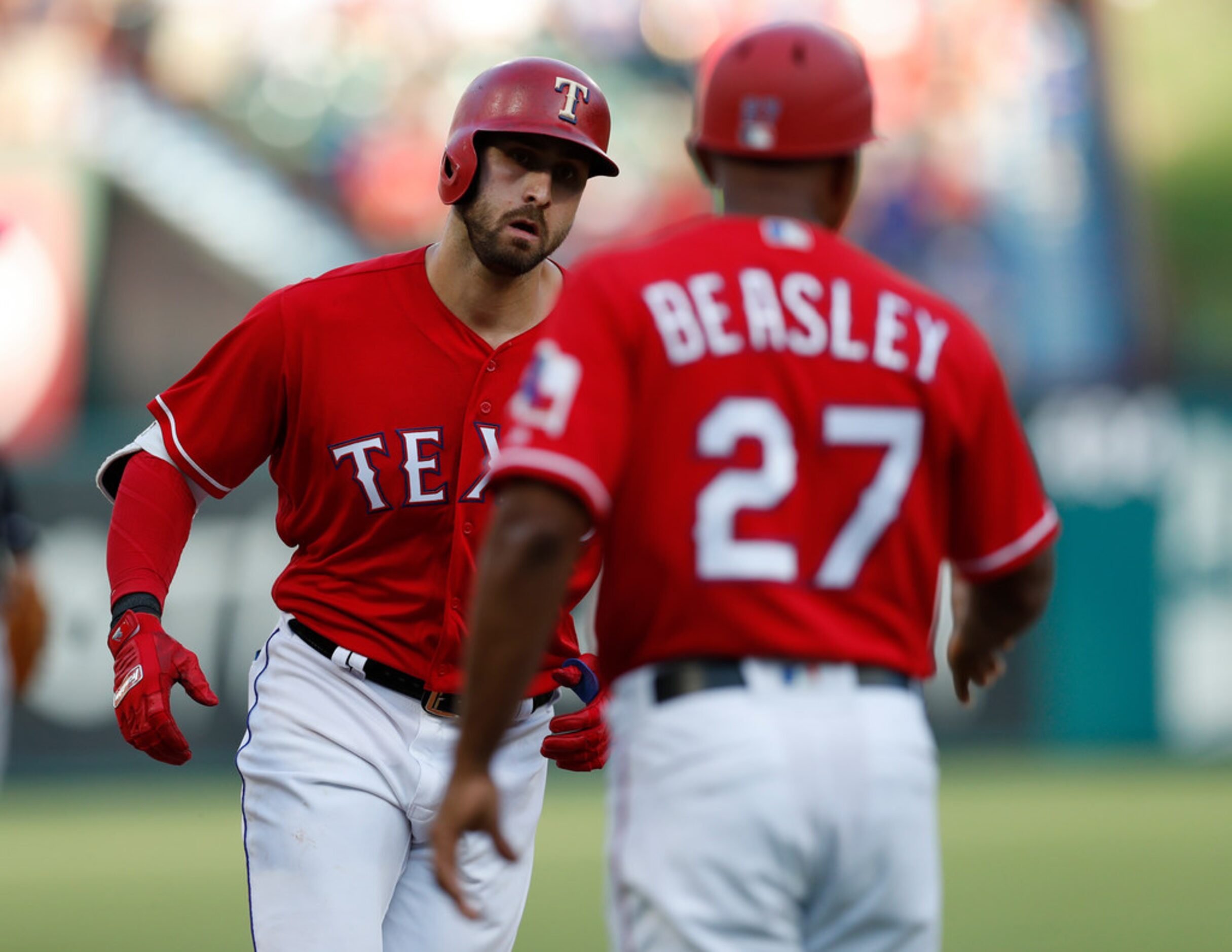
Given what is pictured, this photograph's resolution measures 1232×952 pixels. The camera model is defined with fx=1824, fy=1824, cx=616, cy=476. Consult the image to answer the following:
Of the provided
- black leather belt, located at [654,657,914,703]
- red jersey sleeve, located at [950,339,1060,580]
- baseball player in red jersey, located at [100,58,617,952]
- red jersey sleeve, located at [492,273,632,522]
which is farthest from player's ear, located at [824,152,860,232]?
baseball player in red jersey, located at [100,58,617,952]

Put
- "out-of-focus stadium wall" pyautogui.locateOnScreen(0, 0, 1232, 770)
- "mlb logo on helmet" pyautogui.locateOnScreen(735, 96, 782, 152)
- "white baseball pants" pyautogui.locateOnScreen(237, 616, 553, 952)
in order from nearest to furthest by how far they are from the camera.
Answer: "mlb logo on helmet" pyautogui.locateOnScreen(735, 96, 782, 152), "white baseball pants" pyautogui.locateOnScreen(237, 616, 553, 952), "out-of-focus stadium wall" pyautogui.locateOnScreen(0, 0, 1232, 770)

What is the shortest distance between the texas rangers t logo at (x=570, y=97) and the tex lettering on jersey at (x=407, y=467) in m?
0.77

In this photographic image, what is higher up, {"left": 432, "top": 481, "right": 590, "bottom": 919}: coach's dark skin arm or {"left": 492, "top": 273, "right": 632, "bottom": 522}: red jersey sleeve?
{"left": 492, "top": 273, "right": 632, "bottom": 522}: red jersey sleeve

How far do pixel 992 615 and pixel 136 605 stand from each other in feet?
6.36

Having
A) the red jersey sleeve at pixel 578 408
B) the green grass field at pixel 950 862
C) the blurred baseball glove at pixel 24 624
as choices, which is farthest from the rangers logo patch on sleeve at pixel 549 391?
the blurred baseball glove at pixel 24 624

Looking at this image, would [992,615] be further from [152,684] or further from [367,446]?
[152,684]

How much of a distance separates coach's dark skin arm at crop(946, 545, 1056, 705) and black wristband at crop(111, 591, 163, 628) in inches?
70.0

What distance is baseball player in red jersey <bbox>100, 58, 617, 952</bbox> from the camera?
153 inches

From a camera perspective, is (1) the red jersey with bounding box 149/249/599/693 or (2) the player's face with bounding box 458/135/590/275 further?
(2) the player's face with bounding box 458/135/590/275

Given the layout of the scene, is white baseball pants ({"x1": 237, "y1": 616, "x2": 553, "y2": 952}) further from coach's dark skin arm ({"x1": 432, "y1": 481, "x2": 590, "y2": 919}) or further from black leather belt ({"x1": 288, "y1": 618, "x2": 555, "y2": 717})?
coach's dark skin arm ({"x1": 432, "y1": 481, "x2": 590, "y2": 919})

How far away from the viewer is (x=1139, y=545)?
12.9 m

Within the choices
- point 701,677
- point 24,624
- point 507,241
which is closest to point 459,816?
point 701,677

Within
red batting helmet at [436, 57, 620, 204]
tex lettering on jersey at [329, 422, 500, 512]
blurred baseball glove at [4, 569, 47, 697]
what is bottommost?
blurred baseball glove at [4, 569, 47, 697]

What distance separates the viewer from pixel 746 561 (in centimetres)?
268
